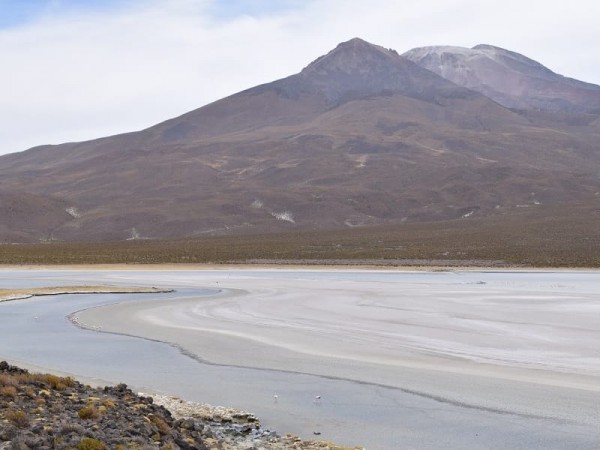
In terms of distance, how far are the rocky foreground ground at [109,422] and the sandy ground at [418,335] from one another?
4.04m

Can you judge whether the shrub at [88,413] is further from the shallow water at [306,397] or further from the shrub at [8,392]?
the shallow water at [306,397]

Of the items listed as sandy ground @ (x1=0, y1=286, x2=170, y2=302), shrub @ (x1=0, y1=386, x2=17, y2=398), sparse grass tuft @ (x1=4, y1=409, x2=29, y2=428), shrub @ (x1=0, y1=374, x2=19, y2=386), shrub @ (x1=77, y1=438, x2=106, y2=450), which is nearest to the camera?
shrub @ (x1=77, y1=438, x2=106, y2=450)

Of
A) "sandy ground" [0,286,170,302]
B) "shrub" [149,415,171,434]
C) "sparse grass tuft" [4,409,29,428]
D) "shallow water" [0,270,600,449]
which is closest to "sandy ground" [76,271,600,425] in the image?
"shallow water" [0,270,600,449]

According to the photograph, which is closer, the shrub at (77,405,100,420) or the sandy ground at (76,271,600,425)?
the shrub at (77,405,100,420)

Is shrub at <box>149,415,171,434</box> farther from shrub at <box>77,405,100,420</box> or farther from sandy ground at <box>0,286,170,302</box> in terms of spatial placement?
sandy ground at <box>0,286,170,302</box>

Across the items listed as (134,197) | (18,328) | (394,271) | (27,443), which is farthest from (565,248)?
(134,197)

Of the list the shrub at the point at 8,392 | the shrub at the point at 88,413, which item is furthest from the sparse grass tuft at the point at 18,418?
the shrub at the point at 8,392

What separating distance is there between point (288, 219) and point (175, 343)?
434 ft

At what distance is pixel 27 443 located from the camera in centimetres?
1034

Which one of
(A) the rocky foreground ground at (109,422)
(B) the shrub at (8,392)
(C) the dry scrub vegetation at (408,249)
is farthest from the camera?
(C) the dry scrub vegetation at (408,249)

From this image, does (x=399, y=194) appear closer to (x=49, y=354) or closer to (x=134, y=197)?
(x=134, y=197)

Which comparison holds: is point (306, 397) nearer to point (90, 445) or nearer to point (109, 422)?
point (109, 422)

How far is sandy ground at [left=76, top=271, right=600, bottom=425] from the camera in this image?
17.0m

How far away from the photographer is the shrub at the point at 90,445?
10.4m
